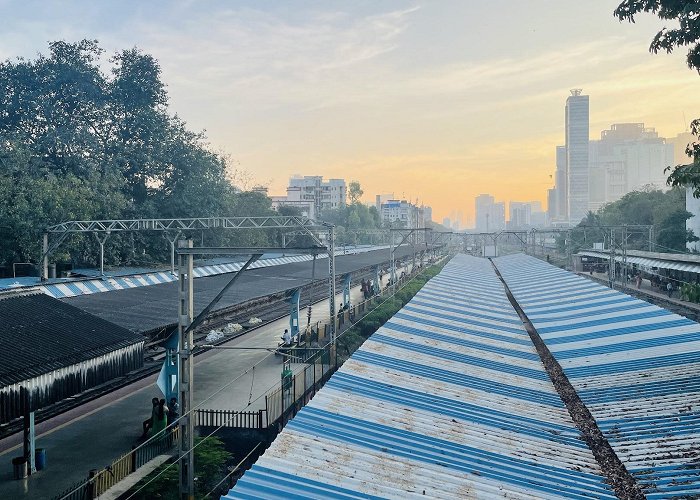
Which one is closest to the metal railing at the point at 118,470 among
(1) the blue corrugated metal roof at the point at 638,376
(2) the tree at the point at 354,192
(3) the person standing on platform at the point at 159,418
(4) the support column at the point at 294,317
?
(3) the person standing on platform at the point at 159,418

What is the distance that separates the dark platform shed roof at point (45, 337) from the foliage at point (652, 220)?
41.9m

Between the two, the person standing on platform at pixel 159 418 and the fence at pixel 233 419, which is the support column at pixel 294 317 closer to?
the fence at pixel 233 419

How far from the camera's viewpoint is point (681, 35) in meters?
17.1

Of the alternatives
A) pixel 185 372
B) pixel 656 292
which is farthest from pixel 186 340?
pixel 656 292

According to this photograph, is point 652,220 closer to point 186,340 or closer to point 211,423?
point 211,423

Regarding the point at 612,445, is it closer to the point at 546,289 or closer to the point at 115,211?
the point at 546,289

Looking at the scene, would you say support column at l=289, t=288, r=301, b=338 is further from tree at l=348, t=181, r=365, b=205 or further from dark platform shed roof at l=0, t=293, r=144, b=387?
tree at l=348, t=181, r=365, b=205

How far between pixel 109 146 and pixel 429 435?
179 feet

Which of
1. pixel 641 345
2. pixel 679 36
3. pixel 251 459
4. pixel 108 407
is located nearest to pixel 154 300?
pixel 108 407

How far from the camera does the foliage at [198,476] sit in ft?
37.2

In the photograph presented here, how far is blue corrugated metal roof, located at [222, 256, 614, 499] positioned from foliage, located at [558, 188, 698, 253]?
1444 inches

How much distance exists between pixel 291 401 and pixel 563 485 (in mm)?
8937

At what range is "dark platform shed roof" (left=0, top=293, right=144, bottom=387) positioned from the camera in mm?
13125

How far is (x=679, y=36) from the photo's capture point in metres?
17.2
